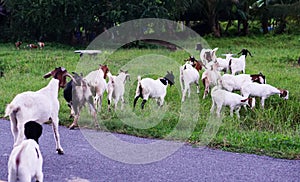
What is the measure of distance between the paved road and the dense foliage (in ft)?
35.5

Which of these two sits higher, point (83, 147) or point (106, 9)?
point (106, 9)

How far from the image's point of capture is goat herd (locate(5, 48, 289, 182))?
156 inches

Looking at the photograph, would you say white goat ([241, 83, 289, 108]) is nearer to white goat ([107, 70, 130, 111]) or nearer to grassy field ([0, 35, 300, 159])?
grassy field ([0, 35, 300, 159])

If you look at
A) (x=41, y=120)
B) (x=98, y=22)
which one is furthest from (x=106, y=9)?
(x=41, y=120)

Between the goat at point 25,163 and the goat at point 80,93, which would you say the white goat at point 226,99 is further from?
the goat at point 25,163

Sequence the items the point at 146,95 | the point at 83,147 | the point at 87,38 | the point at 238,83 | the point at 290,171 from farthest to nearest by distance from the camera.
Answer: the point at 87,38 < the point at 238,83 < the point at 146,95 < the point at 83,147 < the point at 290,171

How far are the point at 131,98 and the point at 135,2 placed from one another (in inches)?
405

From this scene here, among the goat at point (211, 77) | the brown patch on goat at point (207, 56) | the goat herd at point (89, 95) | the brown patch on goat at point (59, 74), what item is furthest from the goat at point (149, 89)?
Result: the brown patch on goat at point (207, 56)

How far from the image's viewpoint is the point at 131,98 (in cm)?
825

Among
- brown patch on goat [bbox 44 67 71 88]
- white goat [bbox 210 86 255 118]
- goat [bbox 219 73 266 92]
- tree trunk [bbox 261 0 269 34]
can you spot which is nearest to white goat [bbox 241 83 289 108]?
goat [bbox 219 73 266 92]

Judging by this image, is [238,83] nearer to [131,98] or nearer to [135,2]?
[131,98]

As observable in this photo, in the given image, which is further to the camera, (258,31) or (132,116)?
(258,31)

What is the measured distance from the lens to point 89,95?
20.5ft

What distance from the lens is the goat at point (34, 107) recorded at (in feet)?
15.9
